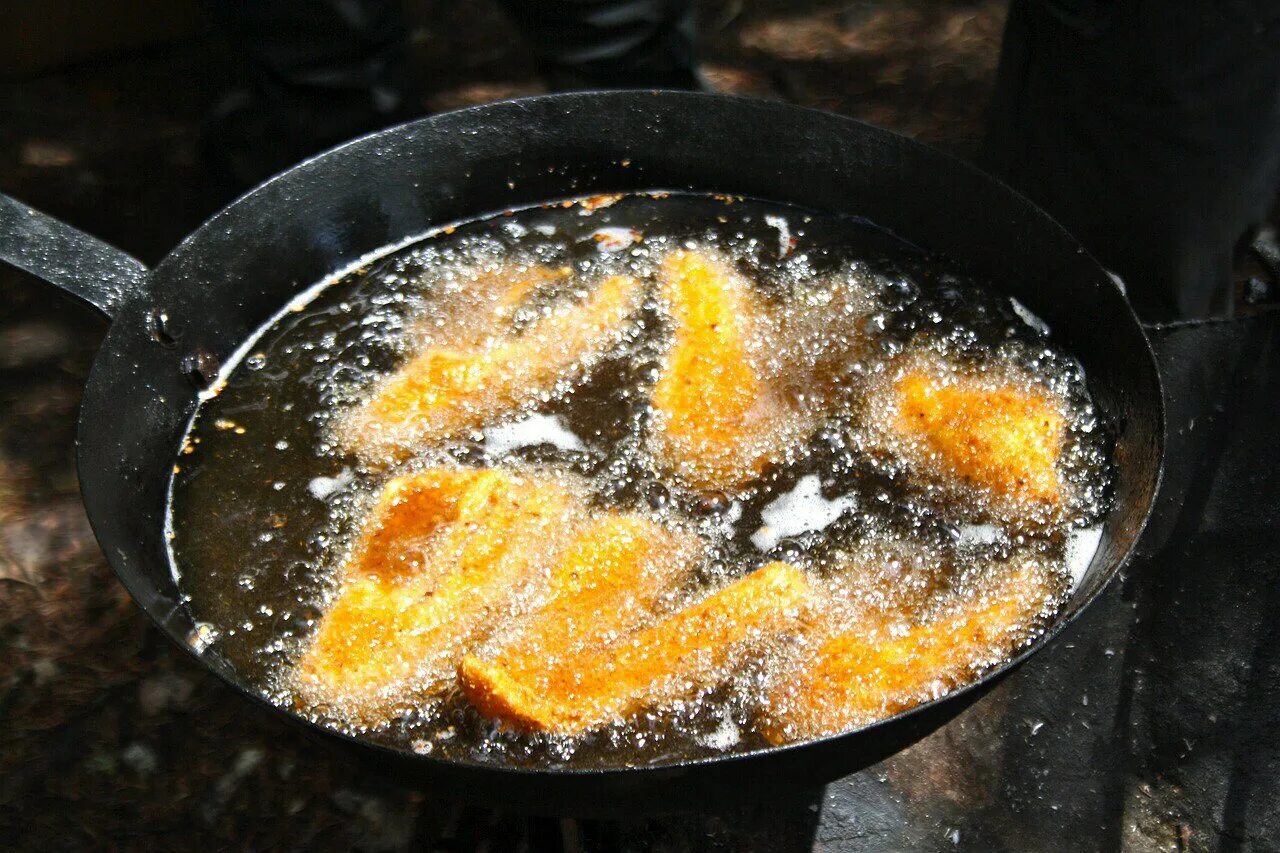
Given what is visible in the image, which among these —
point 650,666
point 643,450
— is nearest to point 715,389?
point 643,450

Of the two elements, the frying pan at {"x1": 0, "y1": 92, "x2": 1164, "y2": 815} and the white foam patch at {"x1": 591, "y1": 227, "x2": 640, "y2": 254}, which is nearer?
the frying pan at {"x1": 0, "y1": 92, "x2": 1164, "y2": 815}

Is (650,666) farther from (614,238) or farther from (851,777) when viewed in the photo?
(614,238)

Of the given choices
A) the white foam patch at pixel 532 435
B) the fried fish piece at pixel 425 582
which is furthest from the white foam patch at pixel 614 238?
the fried fish piece at pixel 425 582

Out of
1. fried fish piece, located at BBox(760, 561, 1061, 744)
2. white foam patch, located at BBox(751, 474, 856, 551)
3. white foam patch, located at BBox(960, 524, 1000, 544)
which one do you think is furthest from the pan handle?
white foam patch, located at BBox(960, 524, 1000, 544)

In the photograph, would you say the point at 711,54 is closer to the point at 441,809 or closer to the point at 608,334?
the point at 608,334

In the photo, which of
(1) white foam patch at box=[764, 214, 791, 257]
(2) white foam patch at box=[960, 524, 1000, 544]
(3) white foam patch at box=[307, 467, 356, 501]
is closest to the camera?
(2) white foam patch at box=[960, 524, 1000, 544]

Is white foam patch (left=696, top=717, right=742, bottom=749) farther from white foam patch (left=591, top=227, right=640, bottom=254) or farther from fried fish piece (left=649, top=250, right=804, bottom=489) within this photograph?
white foam patch (left=591, top=227, right=640, bottom=254)

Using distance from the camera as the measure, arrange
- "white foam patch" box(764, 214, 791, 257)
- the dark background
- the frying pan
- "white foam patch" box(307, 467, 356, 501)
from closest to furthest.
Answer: the frying pan
"white foam patch" box(307, 467, 356, 501)
the dark background
"white foam patch" box(764, 214, 791, 257)
